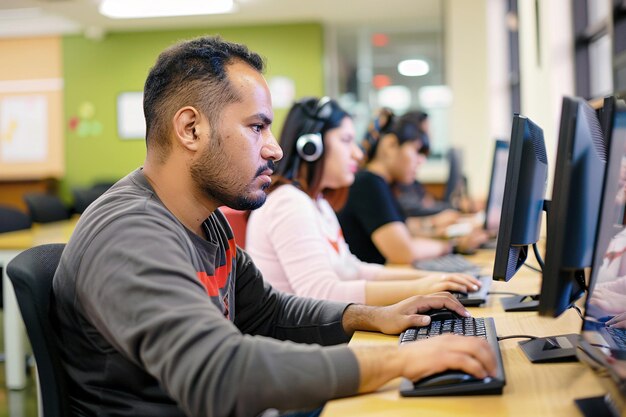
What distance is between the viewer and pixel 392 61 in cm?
913

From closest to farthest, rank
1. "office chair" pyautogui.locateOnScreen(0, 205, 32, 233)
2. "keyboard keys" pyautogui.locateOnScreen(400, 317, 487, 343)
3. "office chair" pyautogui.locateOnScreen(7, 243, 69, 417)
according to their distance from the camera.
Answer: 1. "office chair" pyautogui.locateOnScreen(7, 243, 69, 417)
2. "keyboard keys" pyautogui.locateOnScreen(400, 317, 487, 343)
3. "office chair" pyautogui.locateOnScreen(0, 205, 32, 233)

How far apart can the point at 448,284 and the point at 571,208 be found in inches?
29.4

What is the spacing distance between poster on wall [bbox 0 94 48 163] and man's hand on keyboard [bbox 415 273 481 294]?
8.33 metres

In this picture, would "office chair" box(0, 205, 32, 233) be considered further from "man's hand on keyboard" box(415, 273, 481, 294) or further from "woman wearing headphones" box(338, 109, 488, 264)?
"man's hand on keyboard" box(415, 273, 481, 294)

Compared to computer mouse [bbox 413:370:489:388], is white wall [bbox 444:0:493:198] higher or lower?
higher

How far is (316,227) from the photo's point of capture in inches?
72.0

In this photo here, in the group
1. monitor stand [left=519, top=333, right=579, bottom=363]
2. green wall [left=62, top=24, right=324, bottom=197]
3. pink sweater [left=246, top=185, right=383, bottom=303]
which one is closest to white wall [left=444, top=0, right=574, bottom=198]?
green wall [left=62, top=24, right=324, bottom=197]

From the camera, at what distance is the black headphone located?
2059mm

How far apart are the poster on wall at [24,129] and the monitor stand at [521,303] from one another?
845 centimetres

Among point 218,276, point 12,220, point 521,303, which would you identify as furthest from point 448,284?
point 12,220

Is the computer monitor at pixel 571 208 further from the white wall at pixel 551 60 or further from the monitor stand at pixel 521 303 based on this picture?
the white wall at pixel 551 60

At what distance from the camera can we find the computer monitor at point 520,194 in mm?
1199

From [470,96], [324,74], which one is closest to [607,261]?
[470,96]

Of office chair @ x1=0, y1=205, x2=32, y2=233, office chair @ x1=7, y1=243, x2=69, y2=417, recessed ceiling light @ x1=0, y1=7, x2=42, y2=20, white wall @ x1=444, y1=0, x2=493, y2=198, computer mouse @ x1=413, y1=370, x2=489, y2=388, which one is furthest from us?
recessed ceiling light @ x1=0, y1=7, x2=42, y2=20
